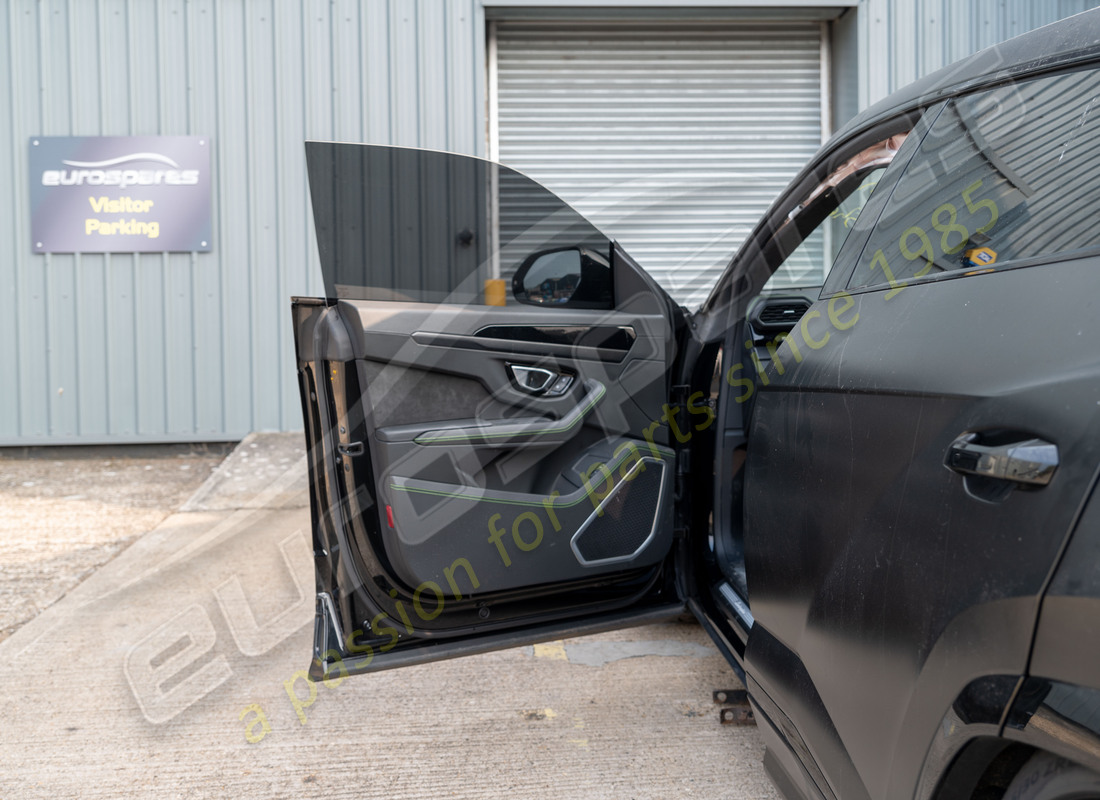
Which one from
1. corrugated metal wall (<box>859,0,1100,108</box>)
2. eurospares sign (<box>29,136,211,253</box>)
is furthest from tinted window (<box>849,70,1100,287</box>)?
eurospares sign (<box>29,136,211,253</box>)

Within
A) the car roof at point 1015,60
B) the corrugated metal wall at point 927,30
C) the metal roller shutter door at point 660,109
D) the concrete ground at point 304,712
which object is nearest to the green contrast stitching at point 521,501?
the concrete ground at point 304,712

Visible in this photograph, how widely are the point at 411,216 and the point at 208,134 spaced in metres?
4.82

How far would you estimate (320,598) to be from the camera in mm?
2275

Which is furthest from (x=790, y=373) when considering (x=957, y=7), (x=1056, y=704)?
(x=957, y=7)

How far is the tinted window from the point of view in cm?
115

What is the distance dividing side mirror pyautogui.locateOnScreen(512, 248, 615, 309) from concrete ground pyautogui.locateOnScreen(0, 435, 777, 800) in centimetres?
132

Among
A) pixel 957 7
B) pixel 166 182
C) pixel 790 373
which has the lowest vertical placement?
pixel 790 373

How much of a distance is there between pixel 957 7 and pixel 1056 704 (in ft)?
22.9

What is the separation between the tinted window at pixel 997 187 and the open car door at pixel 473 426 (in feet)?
2.99

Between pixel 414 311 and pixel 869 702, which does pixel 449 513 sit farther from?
pixel 869 702

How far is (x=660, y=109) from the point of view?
21.5 ft

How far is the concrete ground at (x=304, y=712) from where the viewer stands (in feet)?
7.14

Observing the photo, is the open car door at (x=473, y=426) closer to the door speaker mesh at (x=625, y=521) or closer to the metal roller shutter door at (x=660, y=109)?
the door speaker mesh at (x=625, y=521)

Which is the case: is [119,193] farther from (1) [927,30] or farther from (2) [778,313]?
(1) [927,30]
